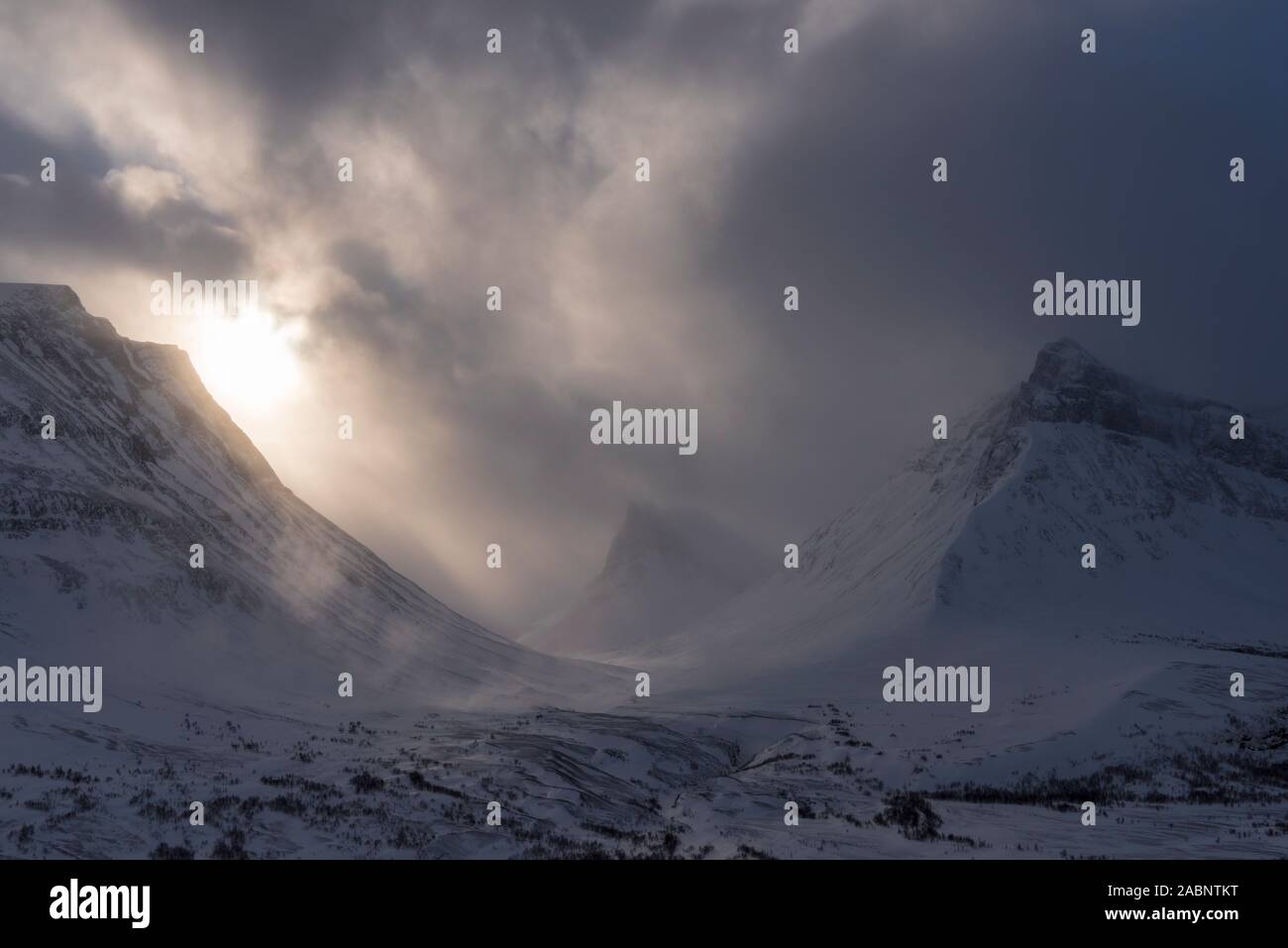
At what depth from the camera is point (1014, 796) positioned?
170 feet

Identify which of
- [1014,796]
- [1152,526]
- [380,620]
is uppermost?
[1152,526]

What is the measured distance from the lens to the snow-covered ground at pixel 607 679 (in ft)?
119

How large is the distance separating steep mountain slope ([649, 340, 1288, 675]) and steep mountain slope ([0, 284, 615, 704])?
42.4 m

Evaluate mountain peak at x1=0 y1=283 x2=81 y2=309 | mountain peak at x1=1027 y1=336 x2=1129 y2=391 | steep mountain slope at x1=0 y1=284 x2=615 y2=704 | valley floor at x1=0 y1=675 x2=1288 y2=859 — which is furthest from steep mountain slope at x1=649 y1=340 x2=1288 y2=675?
mountain peak at x1=0 y1=283 x2=81 y2=309

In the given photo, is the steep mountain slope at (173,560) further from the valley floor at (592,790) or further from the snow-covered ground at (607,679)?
the valley floor at (592,790)

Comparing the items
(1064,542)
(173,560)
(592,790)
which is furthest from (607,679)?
(1064,542)

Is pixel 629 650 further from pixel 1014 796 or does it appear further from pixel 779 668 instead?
pixel 1014 796

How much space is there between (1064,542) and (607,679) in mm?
75496

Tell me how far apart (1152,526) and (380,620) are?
4774 inches

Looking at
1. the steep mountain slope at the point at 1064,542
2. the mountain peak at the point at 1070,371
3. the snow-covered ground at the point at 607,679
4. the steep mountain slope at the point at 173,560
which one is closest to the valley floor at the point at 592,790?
the snow-covered ground at the point at 607,679

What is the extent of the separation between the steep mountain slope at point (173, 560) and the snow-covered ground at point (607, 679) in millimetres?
344

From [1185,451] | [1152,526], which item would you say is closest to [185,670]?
[1152,526]
